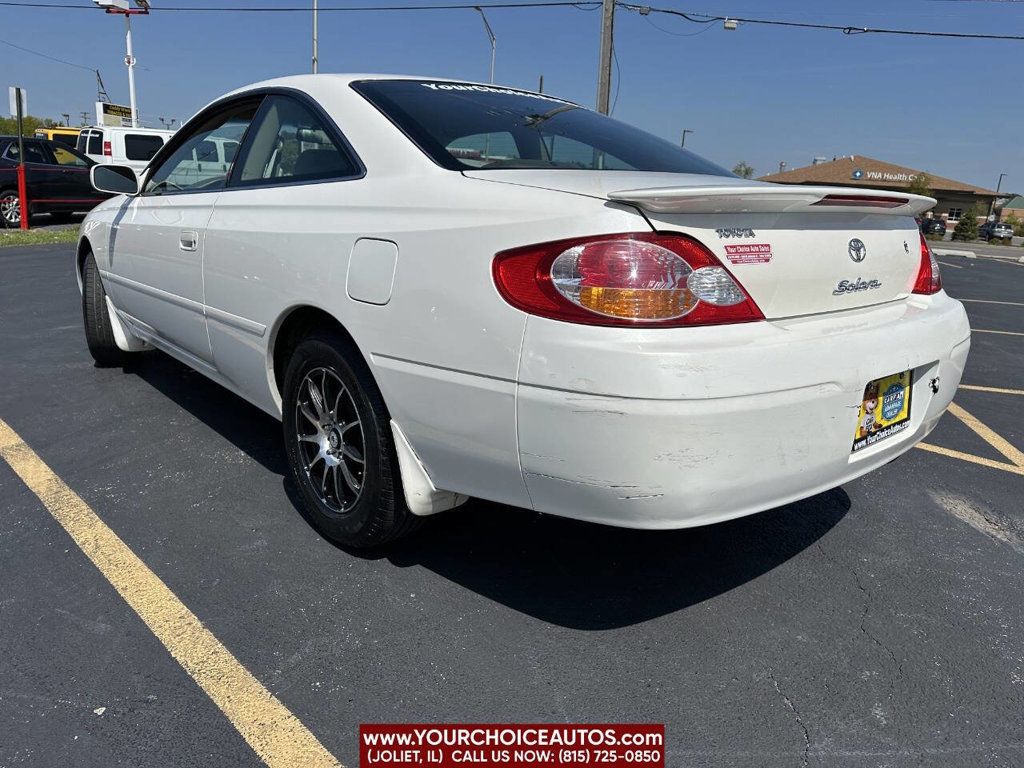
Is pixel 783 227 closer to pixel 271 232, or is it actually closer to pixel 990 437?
pixel 271 232

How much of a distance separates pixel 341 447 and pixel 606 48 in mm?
15309

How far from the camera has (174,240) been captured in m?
3.29

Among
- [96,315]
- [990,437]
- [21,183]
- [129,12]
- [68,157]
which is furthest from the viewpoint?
[129,12]

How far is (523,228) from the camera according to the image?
1.87 meters

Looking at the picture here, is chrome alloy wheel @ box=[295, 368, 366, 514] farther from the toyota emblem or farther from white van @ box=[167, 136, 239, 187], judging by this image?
the toyota emblem

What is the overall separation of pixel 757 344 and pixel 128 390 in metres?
3.73

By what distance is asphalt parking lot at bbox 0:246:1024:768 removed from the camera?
6.01ft

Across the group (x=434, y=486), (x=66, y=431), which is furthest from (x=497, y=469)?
(x=66, y=431)

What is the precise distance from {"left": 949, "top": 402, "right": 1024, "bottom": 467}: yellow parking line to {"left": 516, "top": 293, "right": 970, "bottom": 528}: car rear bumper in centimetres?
225

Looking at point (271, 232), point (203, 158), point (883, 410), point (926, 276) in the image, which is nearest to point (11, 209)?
point (203, 158)

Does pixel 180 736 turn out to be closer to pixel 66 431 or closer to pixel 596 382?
pixel 596 382

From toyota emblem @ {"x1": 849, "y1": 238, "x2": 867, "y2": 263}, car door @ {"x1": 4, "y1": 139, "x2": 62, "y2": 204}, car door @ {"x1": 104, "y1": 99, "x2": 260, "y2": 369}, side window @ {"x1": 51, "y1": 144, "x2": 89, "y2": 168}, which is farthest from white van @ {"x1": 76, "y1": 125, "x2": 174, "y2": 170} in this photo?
toyota emblem @ {"x1": 849, "y1": 238, "x2": 867, "y2": 263}

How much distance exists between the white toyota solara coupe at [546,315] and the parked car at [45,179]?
1317 centimetres

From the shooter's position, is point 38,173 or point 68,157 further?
point 68,157
